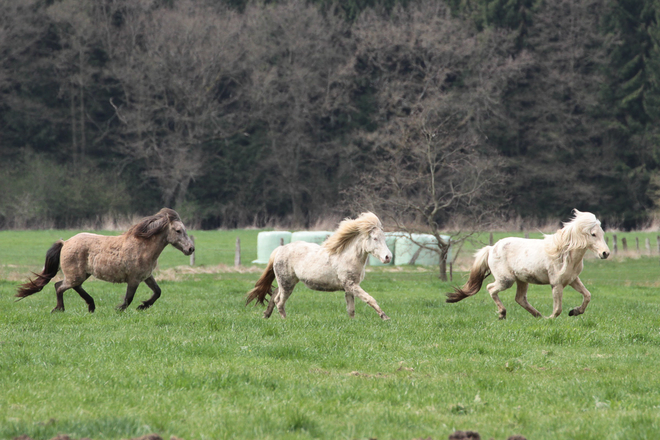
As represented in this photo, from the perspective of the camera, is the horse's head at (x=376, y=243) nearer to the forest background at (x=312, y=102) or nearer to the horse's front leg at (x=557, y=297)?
the horse's front leg at (x=557, y=297)

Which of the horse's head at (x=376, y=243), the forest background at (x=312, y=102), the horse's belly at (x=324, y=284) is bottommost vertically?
the horse's belly at (x=324, y=284)

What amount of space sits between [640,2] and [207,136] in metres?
33.7

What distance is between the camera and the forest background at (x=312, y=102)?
57688 millimetres

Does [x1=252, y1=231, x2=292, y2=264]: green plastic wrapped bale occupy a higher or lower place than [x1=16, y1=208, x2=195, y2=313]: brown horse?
lower

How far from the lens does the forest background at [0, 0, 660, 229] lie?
57688 millimetres

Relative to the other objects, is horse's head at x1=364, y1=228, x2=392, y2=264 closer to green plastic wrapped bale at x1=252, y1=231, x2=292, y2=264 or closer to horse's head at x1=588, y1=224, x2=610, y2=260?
horse's head at x1=588, y1=224, x2=610, y2=260

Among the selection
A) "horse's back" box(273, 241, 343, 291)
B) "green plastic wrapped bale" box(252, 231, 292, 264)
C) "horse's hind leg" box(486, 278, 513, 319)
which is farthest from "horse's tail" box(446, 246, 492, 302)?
"green plastic wrapped bale" box(252, 231, 292, 264)

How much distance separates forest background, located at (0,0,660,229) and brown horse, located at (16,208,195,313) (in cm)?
4313

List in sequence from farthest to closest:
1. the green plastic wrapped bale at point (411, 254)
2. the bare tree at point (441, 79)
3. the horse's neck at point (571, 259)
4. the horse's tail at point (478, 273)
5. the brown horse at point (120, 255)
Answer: the bare tree at point (441, 79)
the green plastic wrapped bale at point (411, 254)
the horse's tail at point (478, 273)
the brown horse at point (120, 255)
the horse's neck at point (571, 259)

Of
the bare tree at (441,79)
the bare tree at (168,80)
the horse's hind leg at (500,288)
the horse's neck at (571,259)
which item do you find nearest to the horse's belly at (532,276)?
the horse's hind leg at (500,288)

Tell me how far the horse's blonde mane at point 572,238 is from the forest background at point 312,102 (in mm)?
43756

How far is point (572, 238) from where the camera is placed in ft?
41.7

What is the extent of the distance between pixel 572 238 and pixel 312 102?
51.9 metres

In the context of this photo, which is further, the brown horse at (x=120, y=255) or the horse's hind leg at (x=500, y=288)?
the horse's hind leg at (x=500, y=288)
